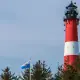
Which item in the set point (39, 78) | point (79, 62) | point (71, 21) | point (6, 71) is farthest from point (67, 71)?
point (71, 21)

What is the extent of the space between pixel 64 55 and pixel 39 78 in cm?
958

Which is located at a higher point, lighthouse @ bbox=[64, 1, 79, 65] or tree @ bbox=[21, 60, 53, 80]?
lighthouse @ bbox=[64, 1, 79, 65]

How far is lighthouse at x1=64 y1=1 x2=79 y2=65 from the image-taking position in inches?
2665

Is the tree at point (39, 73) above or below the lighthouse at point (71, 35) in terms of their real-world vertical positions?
below

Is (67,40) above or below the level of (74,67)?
above

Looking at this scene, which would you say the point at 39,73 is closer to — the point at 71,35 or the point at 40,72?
the point at 40,72

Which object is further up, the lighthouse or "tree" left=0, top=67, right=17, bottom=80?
the lighthouse

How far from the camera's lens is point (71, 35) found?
68.7 meters

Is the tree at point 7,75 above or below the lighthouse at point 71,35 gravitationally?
below

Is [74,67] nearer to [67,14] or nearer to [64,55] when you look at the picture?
[64,55]

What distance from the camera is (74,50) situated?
68.4 meters

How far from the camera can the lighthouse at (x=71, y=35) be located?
67688 millimetres

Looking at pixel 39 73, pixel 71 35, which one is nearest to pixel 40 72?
pixel 39 73

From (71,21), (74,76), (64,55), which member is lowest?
(74,76)
